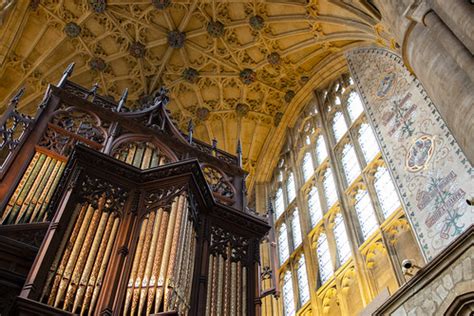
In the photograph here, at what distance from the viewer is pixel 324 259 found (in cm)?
1133

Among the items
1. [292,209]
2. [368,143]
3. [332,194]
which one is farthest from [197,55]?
[368,143]

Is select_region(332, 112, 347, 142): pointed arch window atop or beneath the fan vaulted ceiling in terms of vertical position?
beneath

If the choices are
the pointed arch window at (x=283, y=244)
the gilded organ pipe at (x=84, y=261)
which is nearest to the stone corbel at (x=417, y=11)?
the gilded organ pipe at (x=84, y=261)

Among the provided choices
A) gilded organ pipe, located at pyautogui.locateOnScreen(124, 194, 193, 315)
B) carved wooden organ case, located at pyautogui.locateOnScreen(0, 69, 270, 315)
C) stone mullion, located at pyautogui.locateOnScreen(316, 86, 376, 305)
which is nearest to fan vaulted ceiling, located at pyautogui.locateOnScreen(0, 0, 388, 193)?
stone mullion, located at pyautogui.locateOnScreen(316, 86, 376, 305)

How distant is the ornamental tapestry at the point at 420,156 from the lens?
24.3 ft

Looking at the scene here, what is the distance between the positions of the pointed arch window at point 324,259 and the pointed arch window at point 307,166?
8.88ft

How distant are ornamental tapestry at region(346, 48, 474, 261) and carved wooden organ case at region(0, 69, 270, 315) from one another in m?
2.44

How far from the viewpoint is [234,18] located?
16.6 metres

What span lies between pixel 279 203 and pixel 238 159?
5.55 metres

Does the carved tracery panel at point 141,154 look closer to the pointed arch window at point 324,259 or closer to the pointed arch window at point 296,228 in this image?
the pointed arch window at point 324,259

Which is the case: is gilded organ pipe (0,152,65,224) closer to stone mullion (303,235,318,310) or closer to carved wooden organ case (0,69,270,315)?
carved wooden organ case (0,69,270,315)

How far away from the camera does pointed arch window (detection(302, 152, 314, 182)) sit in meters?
14.3

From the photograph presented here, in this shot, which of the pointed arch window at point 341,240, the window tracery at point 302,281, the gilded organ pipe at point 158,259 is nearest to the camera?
the gilded organ pipe at point 158,259

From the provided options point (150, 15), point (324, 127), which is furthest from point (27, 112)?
point (324, 127)
